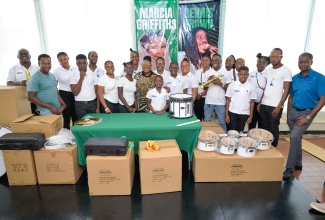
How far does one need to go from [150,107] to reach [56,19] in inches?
99.1

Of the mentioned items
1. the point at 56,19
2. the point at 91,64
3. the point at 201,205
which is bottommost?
the point at 201,205

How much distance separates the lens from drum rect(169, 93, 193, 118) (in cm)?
260

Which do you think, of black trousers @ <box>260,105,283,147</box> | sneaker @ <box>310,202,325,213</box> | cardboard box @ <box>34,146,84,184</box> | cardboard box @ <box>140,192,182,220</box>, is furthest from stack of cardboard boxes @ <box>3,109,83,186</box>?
black trousers @ <box>260,105,283,147</box>

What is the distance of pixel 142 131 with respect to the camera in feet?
8.09

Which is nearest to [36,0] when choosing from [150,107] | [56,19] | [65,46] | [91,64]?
[56,19]

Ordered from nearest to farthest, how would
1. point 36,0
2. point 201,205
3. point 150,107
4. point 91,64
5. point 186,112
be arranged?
1. point 201,205
2. point 186,112
3. point 150,107
4. point 91,64
5. point 36,0

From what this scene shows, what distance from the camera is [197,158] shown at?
2.46m

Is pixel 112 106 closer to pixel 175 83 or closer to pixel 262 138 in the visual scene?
pixel 175 83

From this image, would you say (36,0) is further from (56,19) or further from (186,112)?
(186,112)

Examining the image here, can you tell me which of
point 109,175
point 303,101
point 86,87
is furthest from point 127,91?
point 303,101

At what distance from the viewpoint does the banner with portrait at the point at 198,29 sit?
3.99m

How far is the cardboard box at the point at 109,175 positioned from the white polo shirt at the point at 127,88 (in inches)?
42.8

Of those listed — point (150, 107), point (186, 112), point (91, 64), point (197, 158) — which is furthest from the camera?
point (91, 64)

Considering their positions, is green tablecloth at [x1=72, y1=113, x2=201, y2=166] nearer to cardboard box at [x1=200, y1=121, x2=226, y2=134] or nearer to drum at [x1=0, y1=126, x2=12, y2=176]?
cardboard box at [x1=200, y1=121, x2=226, y2=134]
